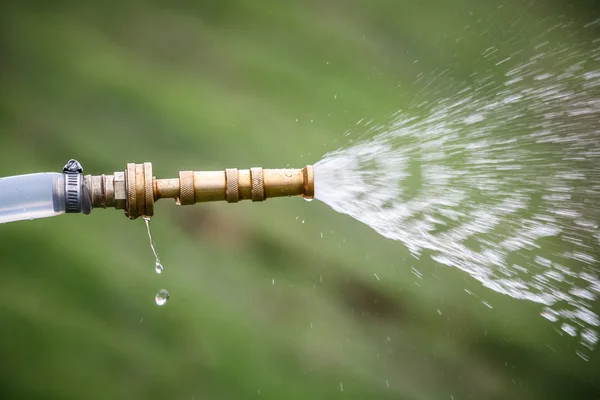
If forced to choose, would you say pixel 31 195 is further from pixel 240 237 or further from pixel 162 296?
pixel 240 237

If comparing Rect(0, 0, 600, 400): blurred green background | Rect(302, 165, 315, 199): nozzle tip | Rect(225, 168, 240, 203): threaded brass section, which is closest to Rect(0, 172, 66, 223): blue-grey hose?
Rect(225, 168, 240, 203): threaded brass section

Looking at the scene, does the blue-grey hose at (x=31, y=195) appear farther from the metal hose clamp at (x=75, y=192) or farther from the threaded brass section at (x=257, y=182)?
the threaded brass section at (x=257, y=182)

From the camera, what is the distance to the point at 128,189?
2.97ft

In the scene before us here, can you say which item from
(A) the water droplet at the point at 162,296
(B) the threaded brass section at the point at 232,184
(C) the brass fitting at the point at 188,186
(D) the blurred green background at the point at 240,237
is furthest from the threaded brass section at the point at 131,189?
(D) the blurred green background at the point at 240,237

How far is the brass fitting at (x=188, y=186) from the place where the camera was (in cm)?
91

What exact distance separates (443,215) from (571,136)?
1.26 feet

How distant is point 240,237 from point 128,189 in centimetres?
56

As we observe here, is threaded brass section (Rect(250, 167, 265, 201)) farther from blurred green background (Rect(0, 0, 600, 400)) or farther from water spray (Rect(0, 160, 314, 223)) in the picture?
blurred green background (Rect(0, 0, 600, 400))

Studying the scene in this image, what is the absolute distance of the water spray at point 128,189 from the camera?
0.87 metres

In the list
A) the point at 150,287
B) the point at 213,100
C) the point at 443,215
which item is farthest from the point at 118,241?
the point at 443,215

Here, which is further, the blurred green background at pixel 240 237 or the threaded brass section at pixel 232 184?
the blurred green background at pixel 240 237

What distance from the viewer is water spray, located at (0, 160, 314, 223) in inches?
34.3

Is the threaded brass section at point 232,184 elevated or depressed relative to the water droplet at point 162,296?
elevated

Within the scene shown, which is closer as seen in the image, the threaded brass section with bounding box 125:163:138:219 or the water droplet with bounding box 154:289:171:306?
the threaded brass section with bounding box 125:163:138:219
